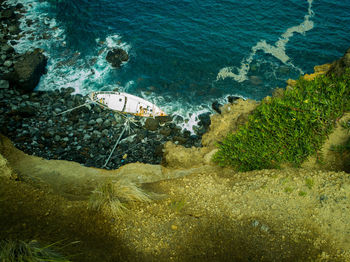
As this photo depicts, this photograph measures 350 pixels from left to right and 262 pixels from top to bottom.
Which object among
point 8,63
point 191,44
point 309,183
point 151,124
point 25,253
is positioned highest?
point 191,44

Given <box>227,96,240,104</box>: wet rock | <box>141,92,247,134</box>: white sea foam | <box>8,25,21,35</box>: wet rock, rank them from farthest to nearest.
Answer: <box>8,25,21,35</box>: wet rock
<box>227,96,240,104</box>: wet rock
<box>141,92,247,134</box>: white sea foam

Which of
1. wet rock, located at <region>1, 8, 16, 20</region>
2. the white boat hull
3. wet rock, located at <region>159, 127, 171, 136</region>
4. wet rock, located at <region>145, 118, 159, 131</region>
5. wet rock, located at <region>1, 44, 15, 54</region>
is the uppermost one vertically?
wet rock, located at <region>1, 8, 16, 20</region>

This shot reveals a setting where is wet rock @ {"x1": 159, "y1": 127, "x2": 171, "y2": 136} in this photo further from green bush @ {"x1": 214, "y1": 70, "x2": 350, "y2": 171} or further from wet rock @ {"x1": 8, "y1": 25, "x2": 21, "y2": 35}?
wet rock @ {"x1": 8, "y1": 25, "x2": 21, "y2": 35}

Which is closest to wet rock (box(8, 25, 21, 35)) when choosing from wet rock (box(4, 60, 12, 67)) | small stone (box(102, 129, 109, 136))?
wet rock (box(4, 60, 12, 67))

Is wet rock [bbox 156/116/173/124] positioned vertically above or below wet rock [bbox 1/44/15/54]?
below

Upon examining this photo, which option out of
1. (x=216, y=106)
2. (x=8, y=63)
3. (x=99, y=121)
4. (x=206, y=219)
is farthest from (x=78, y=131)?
(x=206, y=219)

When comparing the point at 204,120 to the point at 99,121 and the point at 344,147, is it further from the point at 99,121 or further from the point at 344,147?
the point at 344,147
